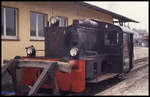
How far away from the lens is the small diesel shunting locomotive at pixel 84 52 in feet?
19.2

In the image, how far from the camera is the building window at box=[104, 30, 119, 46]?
8019 mm

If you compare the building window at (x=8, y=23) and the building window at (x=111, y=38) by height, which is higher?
the building window at (x=8, y=23)

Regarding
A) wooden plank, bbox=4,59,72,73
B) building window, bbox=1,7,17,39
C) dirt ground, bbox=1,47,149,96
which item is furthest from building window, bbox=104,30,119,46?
building window, bbox=1,7,17,39

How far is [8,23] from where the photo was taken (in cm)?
876

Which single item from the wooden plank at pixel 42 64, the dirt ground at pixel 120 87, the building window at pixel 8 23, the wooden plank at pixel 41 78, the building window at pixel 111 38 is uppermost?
the building window at pixel 8 23

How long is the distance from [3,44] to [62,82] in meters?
A: 3.49

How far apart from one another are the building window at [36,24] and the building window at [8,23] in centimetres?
107

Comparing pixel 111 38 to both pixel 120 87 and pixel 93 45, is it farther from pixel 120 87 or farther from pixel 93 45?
pixel 120 87

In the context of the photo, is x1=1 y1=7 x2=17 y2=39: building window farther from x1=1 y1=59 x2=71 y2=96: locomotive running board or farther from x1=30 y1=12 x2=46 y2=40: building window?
x1=1 y1=59 x2=71 y2=96: locomotive running board

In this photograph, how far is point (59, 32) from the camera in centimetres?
688

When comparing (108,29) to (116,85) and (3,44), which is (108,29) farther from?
(3,44)

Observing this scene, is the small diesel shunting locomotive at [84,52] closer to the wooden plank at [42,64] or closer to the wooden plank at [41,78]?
the wooden plank at [42,64]

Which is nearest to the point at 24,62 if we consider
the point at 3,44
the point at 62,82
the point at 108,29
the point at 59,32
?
the point at 62,82

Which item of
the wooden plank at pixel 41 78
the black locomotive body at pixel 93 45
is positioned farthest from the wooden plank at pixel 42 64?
the black locomotive body at pixel 93 45
